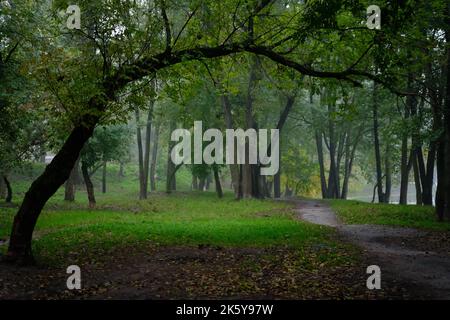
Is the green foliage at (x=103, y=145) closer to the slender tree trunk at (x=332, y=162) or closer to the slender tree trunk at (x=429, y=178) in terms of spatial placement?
the slender tree trunk at (x=429, y=178)

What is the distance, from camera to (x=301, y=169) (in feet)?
159

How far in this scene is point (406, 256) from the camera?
12000 millimetres

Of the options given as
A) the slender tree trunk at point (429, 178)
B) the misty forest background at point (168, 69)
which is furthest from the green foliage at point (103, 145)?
the slender tree trunk at point (429, 178)

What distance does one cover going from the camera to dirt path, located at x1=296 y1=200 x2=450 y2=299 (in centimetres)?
896

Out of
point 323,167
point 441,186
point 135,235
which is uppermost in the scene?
point 323,167

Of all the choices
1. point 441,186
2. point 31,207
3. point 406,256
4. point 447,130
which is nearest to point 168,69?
point 31,207

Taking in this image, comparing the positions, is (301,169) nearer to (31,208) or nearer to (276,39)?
(276,39)

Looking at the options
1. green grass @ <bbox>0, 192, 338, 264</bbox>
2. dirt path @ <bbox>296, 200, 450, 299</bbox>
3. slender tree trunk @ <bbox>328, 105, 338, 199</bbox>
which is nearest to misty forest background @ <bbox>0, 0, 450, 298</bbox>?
green grass @ <bbox>0, 192, 338, 264</bbox>

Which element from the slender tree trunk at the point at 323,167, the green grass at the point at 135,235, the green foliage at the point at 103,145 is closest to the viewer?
the green grass at the point at 135,235

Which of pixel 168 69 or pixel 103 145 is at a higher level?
pixel 168 69

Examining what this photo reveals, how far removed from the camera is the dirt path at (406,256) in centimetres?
896

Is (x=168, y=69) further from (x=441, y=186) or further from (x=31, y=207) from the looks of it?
(x=441, y=186)
